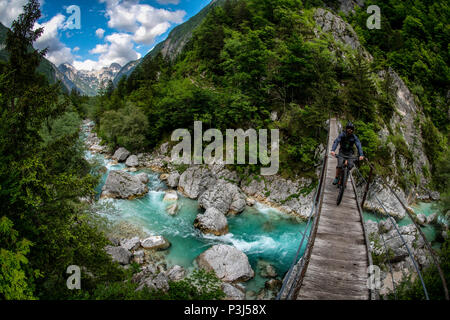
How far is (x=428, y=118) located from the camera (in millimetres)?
23984

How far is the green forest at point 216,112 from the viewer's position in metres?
4.99

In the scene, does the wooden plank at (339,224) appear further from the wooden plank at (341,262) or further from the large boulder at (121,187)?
the large boulder at (121,187)

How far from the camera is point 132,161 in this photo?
23.7 metres

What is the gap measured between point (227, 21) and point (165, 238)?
1195 inches

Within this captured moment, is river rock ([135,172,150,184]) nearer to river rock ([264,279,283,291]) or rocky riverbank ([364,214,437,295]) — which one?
river rock ([264,279,283,291])

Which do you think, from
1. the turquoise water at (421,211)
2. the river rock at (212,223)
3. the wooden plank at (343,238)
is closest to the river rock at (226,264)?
the river rock at (212,223)

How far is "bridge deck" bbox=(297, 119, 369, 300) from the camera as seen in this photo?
11.6 feet

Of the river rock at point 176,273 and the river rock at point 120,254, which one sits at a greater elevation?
the river rock at point 120,254

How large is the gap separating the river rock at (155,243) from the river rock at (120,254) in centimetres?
106

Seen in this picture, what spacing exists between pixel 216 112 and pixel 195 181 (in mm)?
7182

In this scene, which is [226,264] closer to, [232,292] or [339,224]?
[232,292]

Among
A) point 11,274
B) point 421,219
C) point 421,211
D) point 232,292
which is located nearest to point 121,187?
point 232,292

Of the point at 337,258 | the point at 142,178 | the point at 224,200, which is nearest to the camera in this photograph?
the point at 337,258
